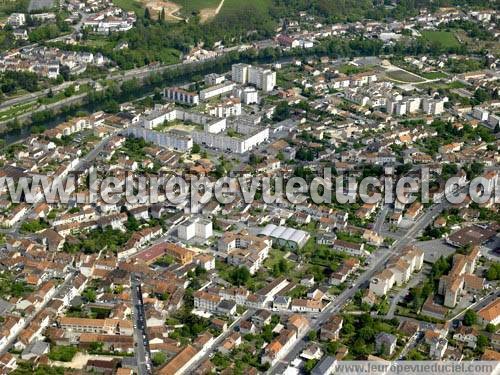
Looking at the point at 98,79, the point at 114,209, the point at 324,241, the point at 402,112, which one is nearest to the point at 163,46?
the point at 98,79

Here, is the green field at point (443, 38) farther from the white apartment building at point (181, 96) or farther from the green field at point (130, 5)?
the green field at point (130, 5)

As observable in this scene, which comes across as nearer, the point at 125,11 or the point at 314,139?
the point at 314,139

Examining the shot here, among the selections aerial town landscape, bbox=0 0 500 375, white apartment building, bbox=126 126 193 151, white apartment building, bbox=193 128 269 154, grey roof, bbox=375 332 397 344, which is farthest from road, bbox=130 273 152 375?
white apartment building, bbox=193 128 269 154

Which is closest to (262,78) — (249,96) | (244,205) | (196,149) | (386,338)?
(249,96)

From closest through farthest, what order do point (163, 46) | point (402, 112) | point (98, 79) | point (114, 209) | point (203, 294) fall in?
point (203, 294), point (114, 209), point (402, 112), point (98, 79), point (163, 46)

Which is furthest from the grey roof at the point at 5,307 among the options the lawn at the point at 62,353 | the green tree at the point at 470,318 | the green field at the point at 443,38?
the green field at the point at 443,38

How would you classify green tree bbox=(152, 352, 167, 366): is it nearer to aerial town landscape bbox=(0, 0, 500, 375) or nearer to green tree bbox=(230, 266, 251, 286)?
aerial town landscape bbox=(0, 0, 500, 375)

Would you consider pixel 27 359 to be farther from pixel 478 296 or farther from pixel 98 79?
pixel 98 79
